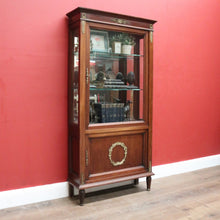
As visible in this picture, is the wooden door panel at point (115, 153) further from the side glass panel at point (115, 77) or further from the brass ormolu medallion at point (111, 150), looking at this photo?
the side glass panel at point (115, 77)

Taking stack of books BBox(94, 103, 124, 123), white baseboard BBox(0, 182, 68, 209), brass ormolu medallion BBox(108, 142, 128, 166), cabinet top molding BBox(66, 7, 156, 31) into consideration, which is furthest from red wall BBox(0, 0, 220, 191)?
brass ormolu medallion BBox(108, 142, 128, 166)

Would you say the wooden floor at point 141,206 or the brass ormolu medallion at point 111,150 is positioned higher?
the brass ormolu medallion at point 111,150

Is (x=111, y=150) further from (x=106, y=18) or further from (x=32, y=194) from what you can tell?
(x=106, y=18)

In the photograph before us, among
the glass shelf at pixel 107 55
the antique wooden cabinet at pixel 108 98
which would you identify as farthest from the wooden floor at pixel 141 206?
the glass shelf at pixel 107 55

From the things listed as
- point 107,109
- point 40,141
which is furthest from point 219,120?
point 40,141

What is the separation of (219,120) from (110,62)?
220 centimetres

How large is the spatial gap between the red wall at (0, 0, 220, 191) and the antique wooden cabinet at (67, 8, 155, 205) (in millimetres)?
142

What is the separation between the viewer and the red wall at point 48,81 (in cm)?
252

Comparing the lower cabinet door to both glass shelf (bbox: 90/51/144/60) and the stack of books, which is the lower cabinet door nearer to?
the stack of books

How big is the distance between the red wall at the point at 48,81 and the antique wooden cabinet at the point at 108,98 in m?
0.14

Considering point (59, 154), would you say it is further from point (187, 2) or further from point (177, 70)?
point (187, 2)

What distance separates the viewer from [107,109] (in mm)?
2738

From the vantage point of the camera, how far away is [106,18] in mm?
2590

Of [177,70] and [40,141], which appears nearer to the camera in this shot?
[40,141]
